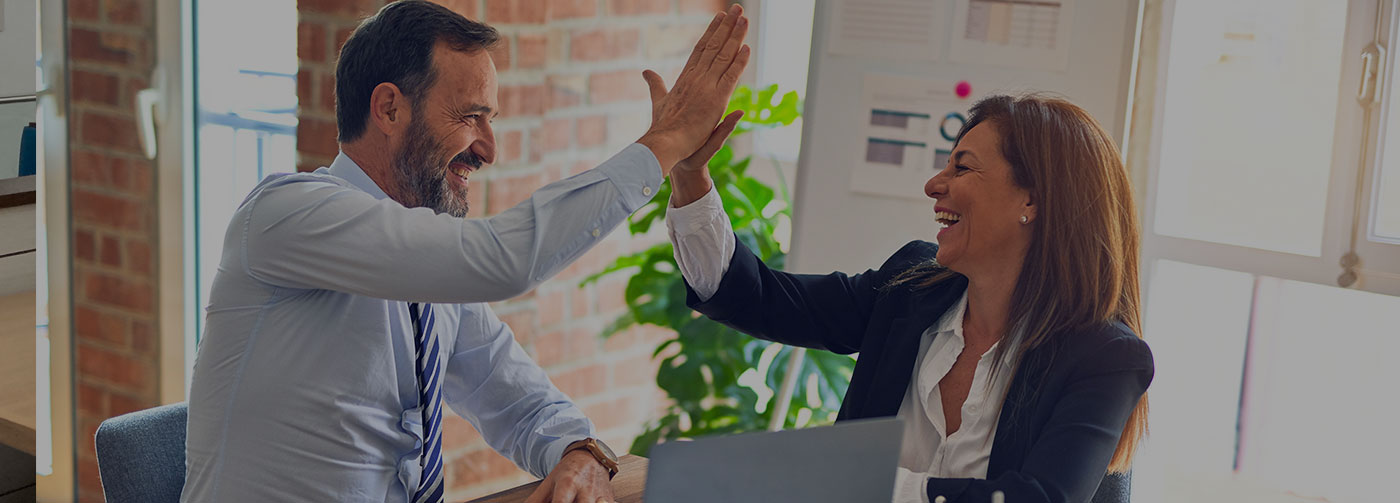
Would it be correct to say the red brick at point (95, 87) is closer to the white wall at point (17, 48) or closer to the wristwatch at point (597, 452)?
the white wall at point (17, 48)

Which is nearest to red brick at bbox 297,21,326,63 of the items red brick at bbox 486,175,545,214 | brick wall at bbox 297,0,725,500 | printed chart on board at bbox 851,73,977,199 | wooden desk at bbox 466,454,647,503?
brick wall at bbox 297,0,725,500

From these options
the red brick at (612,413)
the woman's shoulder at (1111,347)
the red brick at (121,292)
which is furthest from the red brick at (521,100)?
the woman's shoulder at (1111,347)

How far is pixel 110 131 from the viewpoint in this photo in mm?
2994

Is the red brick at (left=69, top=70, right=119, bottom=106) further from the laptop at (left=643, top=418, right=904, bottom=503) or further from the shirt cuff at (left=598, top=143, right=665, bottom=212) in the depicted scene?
the laptop at (left=643, top=418, right=904, bottom=503)

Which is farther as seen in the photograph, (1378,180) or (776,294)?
(1378,180)

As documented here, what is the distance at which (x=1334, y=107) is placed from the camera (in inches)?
106

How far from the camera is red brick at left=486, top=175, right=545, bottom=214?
282cm

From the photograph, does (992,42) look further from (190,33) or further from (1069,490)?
(190,33)

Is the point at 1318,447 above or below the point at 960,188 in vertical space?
below

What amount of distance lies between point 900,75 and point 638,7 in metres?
0.82

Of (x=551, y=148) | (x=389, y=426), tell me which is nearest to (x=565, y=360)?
(x=551, y=148)

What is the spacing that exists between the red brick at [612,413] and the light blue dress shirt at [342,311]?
1.53m

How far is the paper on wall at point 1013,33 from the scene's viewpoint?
2477 mm

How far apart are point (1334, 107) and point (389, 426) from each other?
2.12m
